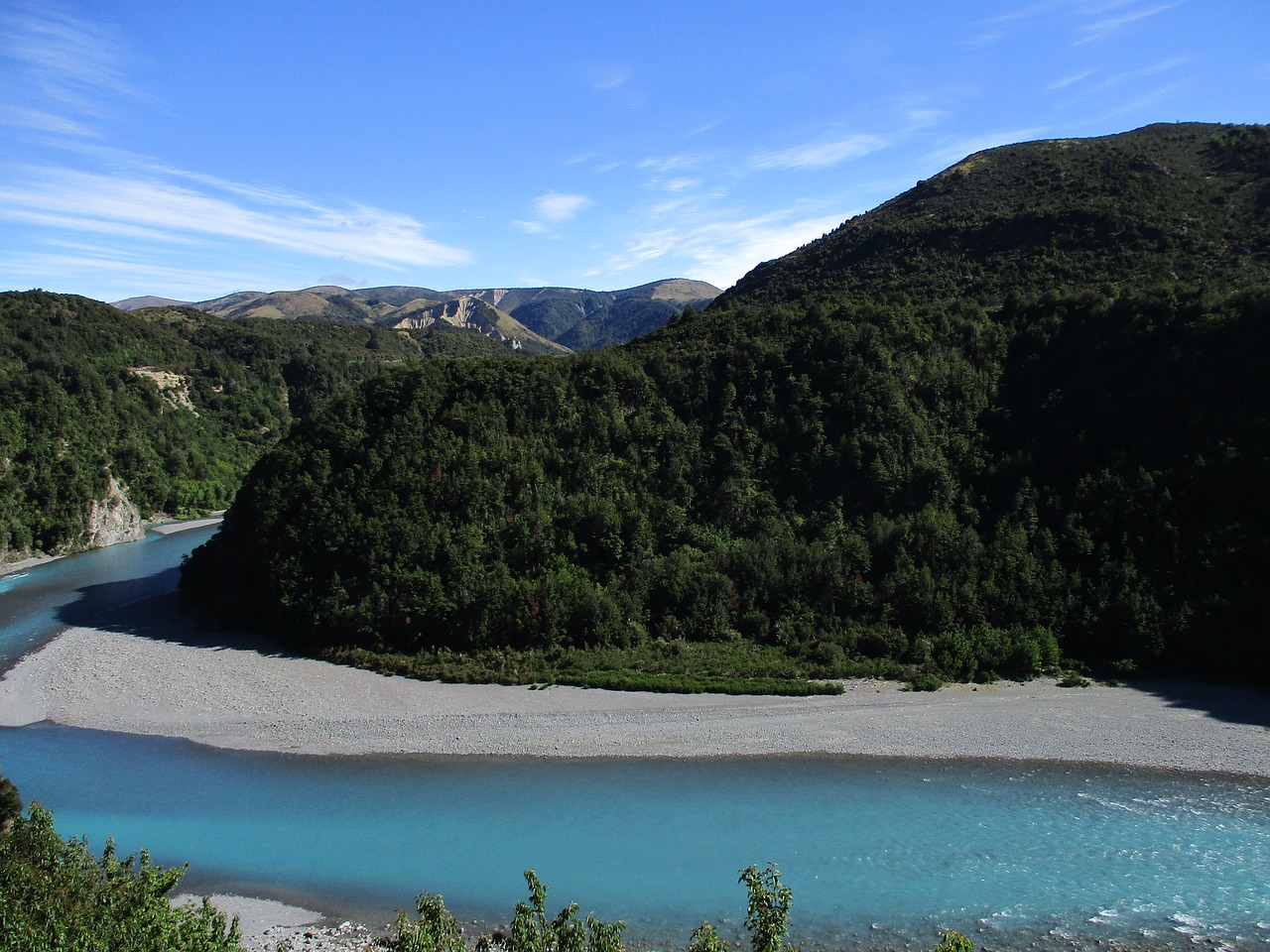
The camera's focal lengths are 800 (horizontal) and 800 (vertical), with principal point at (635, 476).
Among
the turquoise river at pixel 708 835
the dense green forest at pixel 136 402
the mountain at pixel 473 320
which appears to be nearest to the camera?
the turquoise river at pixel 708 835

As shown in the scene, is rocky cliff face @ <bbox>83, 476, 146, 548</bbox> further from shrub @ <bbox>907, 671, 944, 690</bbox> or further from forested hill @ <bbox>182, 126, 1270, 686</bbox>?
→ shrub @ <bbox>907, 671, 944, 690</bbox>

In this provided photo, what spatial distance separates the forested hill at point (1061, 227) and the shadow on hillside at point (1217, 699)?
63.1ft

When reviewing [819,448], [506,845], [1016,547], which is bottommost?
[506,845]

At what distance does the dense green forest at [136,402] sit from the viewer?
163 feet

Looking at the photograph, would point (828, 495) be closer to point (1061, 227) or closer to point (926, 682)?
point (926, 682)

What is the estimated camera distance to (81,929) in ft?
33.1

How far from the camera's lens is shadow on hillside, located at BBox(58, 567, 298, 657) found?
31.3 metres

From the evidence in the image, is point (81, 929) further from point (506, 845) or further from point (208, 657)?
point (208, 657)

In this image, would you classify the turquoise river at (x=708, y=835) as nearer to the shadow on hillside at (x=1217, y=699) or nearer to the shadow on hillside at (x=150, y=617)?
the shadow on hillside at (x=1217, y=699)

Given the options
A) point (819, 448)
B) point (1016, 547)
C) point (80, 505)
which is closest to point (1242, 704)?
point (1016, 547)

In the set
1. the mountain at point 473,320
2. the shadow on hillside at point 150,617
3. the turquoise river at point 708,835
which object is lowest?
the turquoise river at point 708,835

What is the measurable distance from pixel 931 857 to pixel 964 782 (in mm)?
3817

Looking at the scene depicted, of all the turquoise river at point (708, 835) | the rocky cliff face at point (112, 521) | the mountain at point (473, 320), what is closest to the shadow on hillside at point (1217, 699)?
the turquoise river at point (708, 835)

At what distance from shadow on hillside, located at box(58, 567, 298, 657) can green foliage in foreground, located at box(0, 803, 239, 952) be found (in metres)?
16.9
